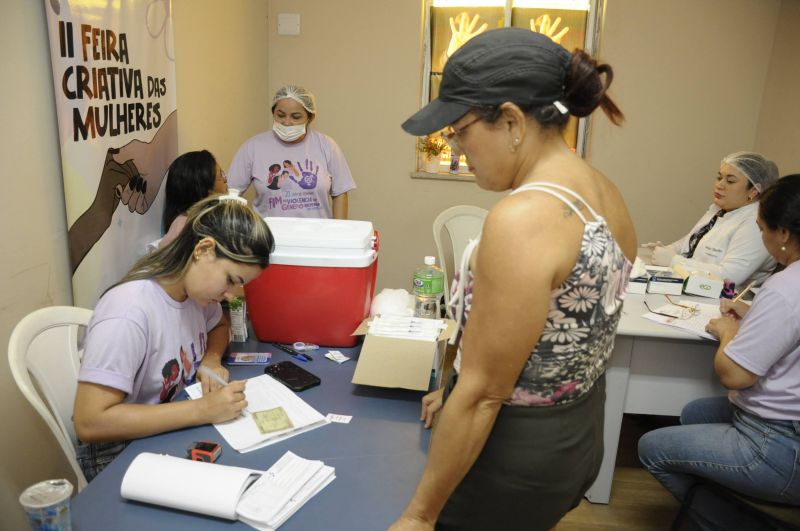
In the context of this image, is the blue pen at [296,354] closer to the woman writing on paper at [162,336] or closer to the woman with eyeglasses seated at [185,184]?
the woman writing on paper at [162,336]

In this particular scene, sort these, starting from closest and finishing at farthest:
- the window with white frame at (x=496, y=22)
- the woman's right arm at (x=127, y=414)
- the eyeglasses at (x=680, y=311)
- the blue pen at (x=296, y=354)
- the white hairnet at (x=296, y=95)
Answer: the woman's right arm at (x=127, y=414), the blue pen at (x=296, y=354), the eyeglasses at (x=680, y=311), the white hairnet at (x=296, y=95), the window with white frame at (x=496, y=22)

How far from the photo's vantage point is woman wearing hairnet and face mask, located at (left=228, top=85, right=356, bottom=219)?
286 cm

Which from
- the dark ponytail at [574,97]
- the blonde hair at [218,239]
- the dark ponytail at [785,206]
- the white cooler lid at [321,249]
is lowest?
the white cooler lid at [321,249]

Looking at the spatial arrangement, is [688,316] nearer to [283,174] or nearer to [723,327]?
[723,327]

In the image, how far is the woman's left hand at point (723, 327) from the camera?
6.39 ft

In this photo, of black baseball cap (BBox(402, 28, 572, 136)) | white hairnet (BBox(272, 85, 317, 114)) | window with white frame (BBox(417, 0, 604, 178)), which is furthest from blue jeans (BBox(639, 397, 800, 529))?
window with white frame (BBox(417, 0, 604, 178))

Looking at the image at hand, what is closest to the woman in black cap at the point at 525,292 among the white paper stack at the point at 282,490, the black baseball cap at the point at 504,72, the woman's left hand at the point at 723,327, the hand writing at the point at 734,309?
the black baseball cap at the point at 504,72

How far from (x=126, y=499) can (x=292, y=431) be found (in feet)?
1.18

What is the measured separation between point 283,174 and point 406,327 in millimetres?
1599

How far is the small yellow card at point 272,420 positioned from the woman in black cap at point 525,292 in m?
0.43

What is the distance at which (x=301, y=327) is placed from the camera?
173cm

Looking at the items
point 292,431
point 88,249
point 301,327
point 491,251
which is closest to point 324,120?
point 88,249

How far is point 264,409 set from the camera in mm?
1359

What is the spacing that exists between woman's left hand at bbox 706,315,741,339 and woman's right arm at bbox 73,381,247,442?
166cm
